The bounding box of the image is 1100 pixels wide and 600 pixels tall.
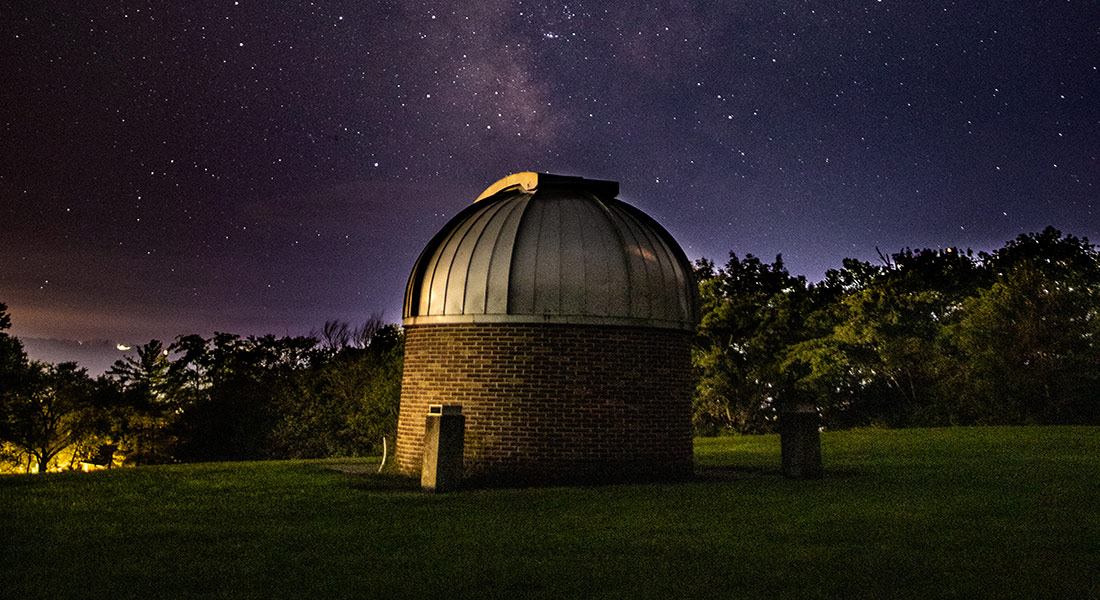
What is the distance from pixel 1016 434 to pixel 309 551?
2410cm

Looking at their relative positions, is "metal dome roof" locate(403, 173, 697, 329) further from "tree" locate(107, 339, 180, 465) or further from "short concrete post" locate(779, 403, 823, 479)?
"tree" locate(107, 339, 180, 465)

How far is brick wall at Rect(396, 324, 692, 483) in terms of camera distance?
13984 mm

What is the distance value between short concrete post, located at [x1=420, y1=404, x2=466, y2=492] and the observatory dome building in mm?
1411

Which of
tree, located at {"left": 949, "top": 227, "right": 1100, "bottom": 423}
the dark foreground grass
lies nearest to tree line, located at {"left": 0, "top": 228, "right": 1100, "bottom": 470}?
tree, located at {"left": 949, "top": 227, "right": 1100, "bottom": 423}

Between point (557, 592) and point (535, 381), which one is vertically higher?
point (535, 381)

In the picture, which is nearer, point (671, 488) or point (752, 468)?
point (671, 488)

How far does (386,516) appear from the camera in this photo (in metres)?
9.94

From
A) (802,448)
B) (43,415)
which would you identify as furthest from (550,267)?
(43,415)

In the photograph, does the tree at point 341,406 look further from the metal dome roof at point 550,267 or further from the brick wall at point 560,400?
the brick wall at point 560,400

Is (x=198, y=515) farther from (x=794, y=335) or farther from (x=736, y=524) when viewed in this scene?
(x=794, y=335)

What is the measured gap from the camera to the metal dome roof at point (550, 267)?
14266 mm

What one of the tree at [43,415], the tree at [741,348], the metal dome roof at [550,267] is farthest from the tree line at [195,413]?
the metal dome roof at [550,267]

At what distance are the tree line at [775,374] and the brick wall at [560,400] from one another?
2529cm

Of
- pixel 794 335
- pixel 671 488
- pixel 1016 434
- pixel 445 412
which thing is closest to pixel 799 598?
pixel 671 488
